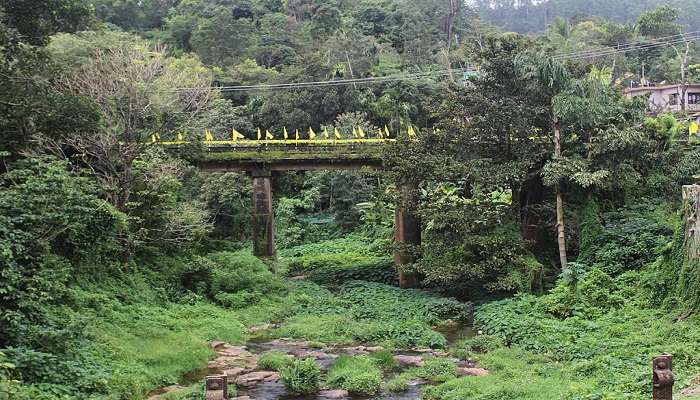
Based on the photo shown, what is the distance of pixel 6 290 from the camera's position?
41.4 feet

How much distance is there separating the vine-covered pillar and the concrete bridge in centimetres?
1344

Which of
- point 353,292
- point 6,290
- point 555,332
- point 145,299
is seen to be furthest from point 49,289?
point 353,292

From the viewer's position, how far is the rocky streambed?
14.4 meters

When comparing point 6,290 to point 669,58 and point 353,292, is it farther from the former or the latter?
point 669,58

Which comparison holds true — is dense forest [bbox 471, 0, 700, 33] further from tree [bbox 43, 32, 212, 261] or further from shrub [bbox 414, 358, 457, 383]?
shrub [bbox 414, 358, 457, 383]

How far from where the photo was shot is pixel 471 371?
16.2 metres

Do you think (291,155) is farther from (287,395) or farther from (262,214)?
(287,395)

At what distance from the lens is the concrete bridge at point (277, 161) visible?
29828mm

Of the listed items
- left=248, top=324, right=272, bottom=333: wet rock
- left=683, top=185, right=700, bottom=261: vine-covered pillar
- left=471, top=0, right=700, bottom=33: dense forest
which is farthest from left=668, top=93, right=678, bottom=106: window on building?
left=471, top=0, right=700, bottom=33: dense forest

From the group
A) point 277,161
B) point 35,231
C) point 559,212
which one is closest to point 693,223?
point 559,212

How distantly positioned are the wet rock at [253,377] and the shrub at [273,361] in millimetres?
315

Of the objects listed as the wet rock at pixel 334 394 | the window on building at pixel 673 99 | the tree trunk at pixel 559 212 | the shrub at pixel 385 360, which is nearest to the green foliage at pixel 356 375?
the wet rock at pixel 334 394

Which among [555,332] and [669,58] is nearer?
[555,332]

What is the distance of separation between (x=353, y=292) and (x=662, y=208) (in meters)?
13.0
